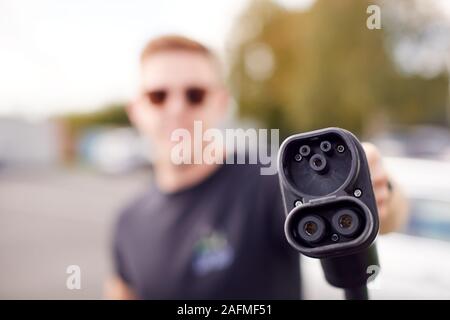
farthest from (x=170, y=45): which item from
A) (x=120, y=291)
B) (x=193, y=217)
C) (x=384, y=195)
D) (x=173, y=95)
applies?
(x=384, y=195)

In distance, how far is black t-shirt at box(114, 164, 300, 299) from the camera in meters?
1.31

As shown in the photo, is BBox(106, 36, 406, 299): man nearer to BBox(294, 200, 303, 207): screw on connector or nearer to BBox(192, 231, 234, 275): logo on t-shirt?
BBox(192, 231, 234, 275): logo on t-shirt

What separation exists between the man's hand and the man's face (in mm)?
638

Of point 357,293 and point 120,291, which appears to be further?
point 120,291

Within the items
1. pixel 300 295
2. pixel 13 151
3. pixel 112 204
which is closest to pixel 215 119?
pixel 300 295

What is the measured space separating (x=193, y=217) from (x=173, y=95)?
0.97ft

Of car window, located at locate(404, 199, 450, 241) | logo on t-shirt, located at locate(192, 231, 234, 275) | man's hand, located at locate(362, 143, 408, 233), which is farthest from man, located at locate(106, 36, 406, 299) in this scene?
car window, located at locate(404, 199, 450, 241)

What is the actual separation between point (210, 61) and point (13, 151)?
32.4ft

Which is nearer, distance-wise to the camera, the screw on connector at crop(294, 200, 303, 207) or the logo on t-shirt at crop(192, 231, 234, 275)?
the screw on connector at crop(294, 200, 303, 207)

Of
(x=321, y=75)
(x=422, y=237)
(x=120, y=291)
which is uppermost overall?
(x=321, y=75)

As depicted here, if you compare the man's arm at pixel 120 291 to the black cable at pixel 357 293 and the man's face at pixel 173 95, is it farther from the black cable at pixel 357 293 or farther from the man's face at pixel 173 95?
the black cable at pixel 357 293

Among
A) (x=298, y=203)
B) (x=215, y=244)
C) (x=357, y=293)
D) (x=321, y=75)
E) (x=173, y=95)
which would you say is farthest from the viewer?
(x=321, y=75)

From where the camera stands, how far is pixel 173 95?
1430 mm

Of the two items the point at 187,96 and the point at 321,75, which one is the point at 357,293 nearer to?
the point at 187,96
